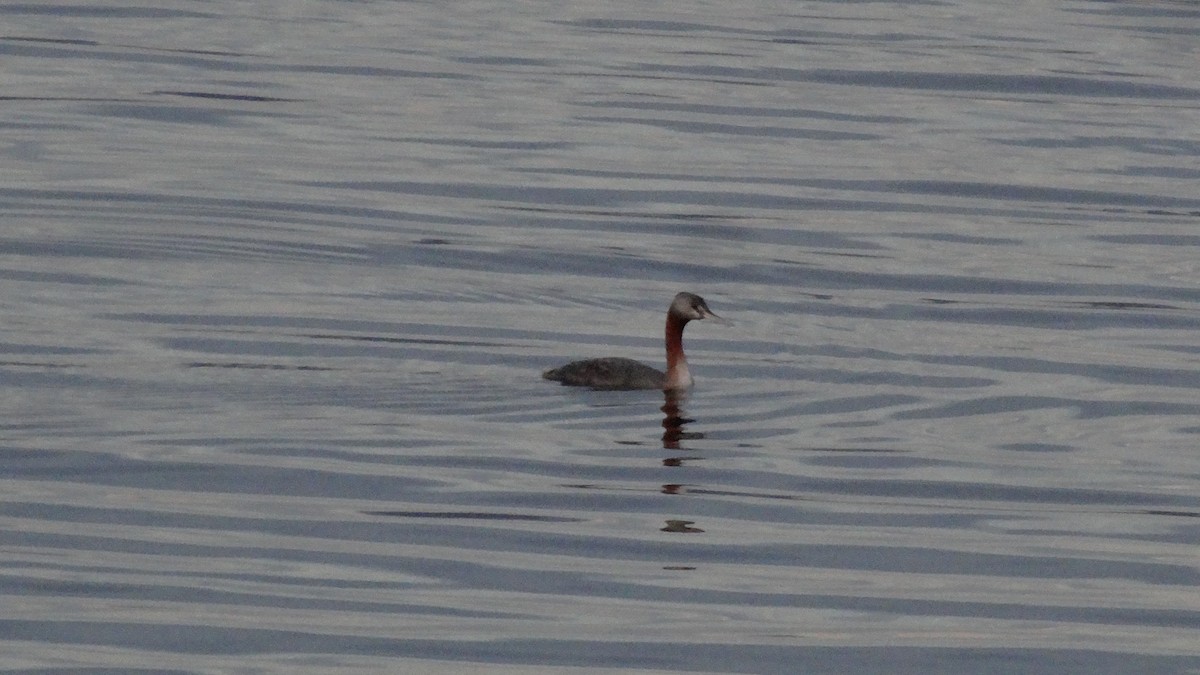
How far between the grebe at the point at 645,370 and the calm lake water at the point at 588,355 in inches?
6.2

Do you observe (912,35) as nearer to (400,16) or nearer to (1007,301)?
(400,16)

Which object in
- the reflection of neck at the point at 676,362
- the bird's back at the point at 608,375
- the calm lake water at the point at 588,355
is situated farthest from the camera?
the reflection of neck at the point at 676,362

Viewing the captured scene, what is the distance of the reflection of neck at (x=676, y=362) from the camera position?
634 inches

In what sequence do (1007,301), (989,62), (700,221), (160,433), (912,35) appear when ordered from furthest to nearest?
(912,35) → (989,62) → (700,221) → (1007,301) → (160,433)

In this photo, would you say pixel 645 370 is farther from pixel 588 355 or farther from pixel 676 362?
pixel 588 355

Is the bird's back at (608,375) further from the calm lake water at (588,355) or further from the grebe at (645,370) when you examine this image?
the calm lake water at (588,355)

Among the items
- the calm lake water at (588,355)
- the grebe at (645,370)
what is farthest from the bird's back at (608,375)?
the calm lake water at (588,355)

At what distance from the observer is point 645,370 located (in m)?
16.1

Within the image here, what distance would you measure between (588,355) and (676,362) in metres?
1.18

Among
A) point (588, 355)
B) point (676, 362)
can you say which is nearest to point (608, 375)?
point (676, 362)

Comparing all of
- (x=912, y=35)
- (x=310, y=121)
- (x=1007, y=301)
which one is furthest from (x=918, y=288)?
(x=912, y=35)

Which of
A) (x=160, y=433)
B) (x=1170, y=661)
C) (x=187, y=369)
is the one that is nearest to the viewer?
(x=1170, y=661)

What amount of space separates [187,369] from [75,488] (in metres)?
2.84

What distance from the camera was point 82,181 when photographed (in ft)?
74.1
